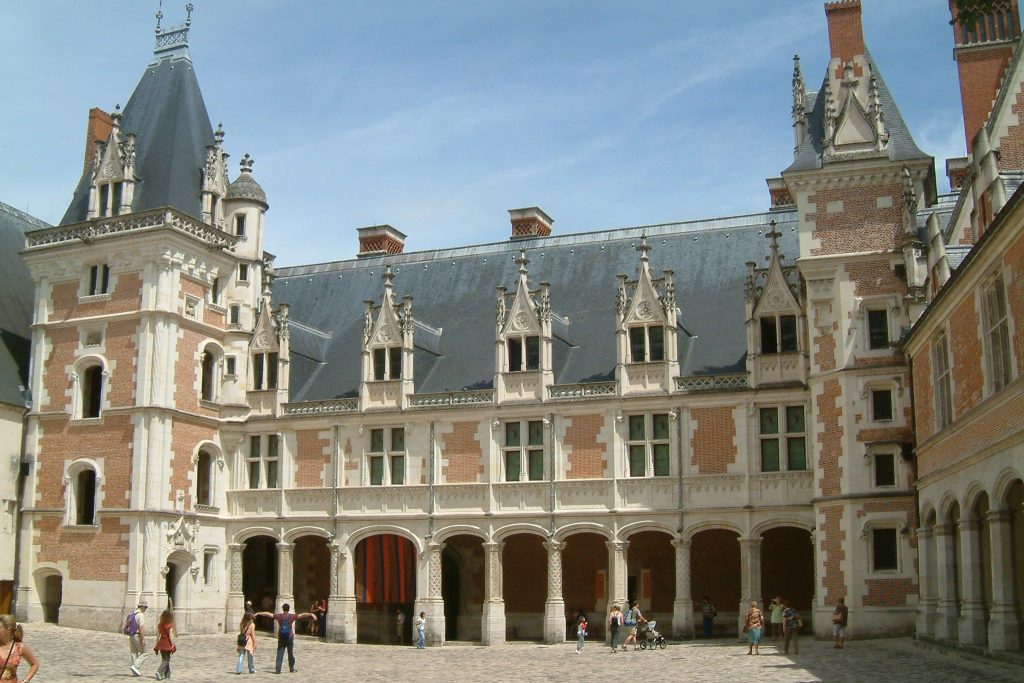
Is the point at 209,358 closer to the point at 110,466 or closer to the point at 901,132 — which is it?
the point at 110,466

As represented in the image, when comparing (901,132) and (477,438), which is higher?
(901,132)

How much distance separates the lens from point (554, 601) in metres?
30.5

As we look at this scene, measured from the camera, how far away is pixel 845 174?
2817 cm

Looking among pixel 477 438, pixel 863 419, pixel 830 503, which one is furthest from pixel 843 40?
pixel 477 438

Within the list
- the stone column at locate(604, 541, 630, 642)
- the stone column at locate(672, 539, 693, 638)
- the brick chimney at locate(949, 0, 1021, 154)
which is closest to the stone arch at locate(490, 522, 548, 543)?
the stone column at locate(604, 541, 630, 642)

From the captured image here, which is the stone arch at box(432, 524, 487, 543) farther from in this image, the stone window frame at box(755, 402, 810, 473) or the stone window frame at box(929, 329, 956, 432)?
the stone window frame at box(929, 329, 956, 432)

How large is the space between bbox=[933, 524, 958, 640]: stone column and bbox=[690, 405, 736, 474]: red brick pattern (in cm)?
874

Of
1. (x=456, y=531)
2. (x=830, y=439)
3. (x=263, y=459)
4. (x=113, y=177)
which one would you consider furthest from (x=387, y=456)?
(x=830, y=439)

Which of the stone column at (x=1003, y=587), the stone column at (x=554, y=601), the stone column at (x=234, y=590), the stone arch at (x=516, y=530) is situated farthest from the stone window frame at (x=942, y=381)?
the stone column at (x=234, y=590)

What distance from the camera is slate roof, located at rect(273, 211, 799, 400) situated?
3278cm

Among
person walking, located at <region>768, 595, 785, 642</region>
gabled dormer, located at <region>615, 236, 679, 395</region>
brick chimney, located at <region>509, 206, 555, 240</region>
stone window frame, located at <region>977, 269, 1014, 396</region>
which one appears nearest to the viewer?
stone window frame, located at <region>977, 269, 1014, 396</region>

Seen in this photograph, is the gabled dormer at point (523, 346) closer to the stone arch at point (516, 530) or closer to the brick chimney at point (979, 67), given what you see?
the stone arch at point (516, 530)

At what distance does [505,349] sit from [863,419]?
10122 millimetres

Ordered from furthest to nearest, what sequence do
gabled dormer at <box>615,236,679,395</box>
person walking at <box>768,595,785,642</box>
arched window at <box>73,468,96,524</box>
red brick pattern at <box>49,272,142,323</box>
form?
red brick pattern at <box>49,272,142,323</box> → arched window at <box>73,468,96,524</box> → gabled dormer at <box>615,236,679,395</box> → person walking at <box>768,595,785,642</box>
